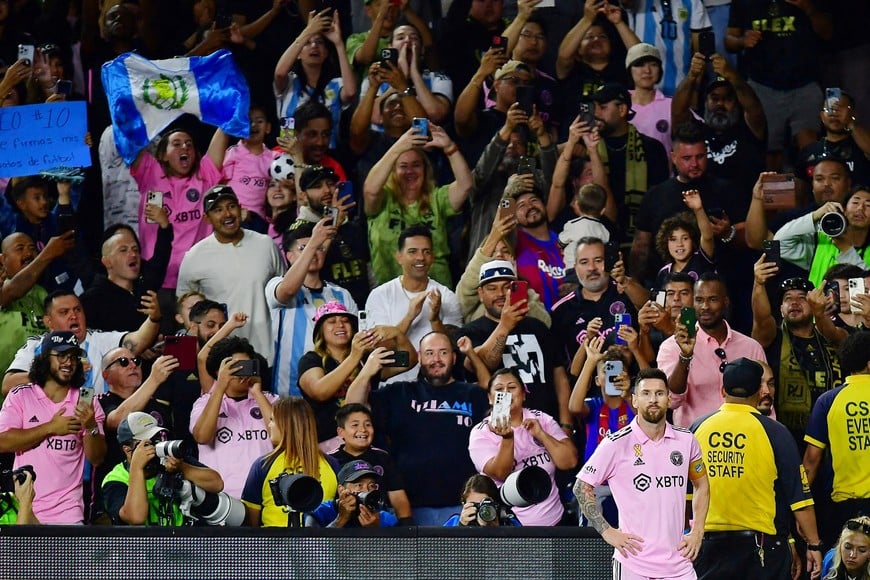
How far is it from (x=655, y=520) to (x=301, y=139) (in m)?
4.79

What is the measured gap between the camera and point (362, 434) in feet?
29.9

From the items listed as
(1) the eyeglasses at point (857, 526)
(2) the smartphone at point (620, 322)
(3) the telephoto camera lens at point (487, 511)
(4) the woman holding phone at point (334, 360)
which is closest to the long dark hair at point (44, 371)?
(4) the woman holding phone at point (334, 360)

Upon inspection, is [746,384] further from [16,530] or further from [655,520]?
[16,530]

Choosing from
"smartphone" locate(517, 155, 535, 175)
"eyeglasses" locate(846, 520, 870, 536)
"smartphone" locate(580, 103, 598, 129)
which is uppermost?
"smartphone" locate(580, 103, 598, 129)

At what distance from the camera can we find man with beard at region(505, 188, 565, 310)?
36.1 ft

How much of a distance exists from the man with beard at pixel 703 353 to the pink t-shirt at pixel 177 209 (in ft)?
12.0

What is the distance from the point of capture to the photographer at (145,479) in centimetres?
848

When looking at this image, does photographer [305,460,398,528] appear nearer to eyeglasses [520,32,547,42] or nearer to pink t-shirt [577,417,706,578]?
pink t-shirt [577,417,706,578]

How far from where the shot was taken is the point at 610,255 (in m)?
10.6

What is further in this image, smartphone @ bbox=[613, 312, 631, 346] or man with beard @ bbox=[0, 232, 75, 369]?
man with beard @ bbox=[0, 232, 75, 369]

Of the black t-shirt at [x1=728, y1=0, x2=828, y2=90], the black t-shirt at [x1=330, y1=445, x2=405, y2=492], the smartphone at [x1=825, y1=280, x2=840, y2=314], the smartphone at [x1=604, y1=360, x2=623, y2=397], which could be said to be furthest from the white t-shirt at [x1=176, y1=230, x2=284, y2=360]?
the black t-shirt at [x1=728, y1=0, x2=828, y2=90]

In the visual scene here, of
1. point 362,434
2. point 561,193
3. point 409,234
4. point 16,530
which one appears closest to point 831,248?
point 561,193

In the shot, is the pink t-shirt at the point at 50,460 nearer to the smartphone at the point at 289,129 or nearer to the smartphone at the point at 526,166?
the smartphone at the point at 289,129

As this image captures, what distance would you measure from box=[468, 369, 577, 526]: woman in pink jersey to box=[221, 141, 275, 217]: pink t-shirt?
303 centimetres
